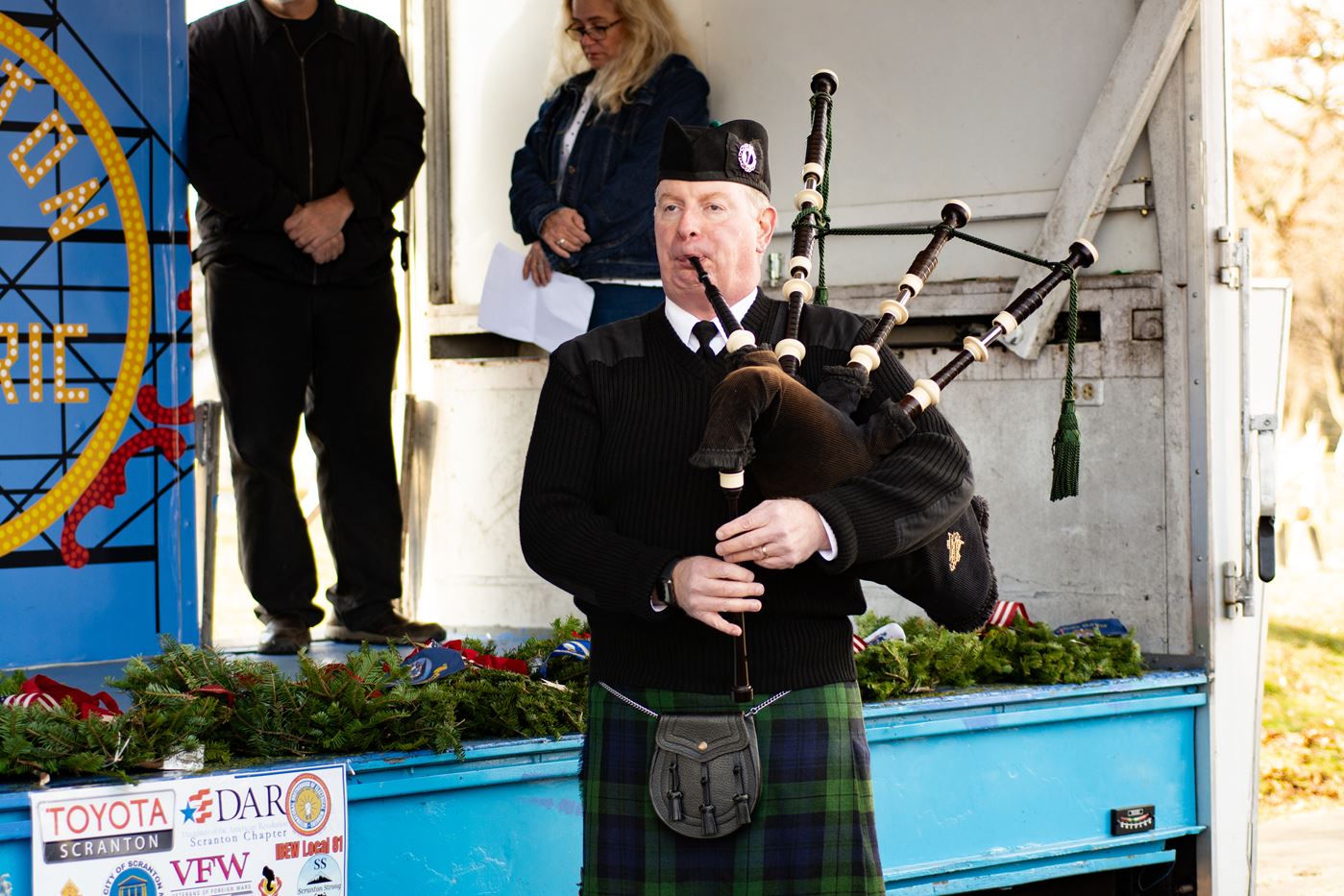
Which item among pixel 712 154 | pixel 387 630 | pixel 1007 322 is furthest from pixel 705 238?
pixel 387 630

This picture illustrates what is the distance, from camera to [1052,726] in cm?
384

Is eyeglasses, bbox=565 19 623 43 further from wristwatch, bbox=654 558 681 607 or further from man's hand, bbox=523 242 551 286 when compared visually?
wristwatch, bbox=654 558 681 607

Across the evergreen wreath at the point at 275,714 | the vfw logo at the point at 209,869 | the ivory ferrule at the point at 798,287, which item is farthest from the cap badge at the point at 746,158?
the vfw logo at the point at 209,869

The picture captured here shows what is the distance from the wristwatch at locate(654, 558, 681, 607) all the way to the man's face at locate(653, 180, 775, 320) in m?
0.42

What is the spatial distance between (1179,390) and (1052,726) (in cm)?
92

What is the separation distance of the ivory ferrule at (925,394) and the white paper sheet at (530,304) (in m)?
2.71

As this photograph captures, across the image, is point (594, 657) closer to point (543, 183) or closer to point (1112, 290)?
point (1112, 290)

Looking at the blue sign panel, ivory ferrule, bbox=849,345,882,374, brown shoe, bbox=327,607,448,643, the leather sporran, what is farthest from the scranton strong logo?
ivory ferrule, bbox=849,345,882,374

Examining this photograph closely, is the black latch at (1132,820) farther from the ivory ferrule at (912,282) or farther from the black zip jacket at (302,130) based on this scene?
the black zip jacket at (302,130)

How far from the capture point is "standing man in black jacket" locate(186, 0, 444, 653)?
478cm

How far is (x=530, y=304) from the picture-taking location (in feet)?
16.6

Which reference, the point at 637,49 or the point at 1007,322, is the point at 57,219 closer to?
the point at 637,49

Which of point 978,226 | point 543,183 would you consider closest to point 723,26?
point 543,183

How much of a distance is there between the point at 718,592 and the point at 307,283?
3.09 metres
